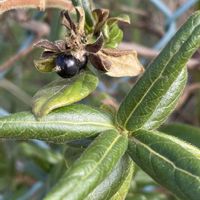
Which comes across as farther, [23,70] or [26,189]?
[23,70]

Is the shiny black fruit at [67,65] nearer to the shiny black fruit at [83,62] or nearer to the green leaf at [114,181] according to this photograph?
the shiny black fruit at [83,62]

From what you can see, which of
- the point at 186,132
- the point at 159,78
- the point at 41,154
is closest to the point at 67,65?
the point at 159,78

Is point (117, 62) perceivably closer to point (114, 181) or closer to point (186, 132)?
point (114, 181)

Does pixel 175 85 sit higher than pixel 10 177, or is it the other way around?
pixel 175 85

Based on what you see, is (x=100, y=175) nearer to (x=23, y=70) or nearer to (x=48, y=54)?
(x=48, y=54)

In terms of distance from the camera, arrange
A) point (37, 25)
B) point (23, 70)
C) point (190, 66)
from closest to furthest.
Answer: point (190, 66), point (37, 25), point (23, 70)

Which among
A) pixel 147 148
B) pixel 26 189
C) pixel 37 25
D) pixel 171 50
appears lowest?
pixel 26 189

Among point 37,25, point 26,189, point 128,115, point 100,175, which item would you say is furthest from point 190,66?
point 100,175
